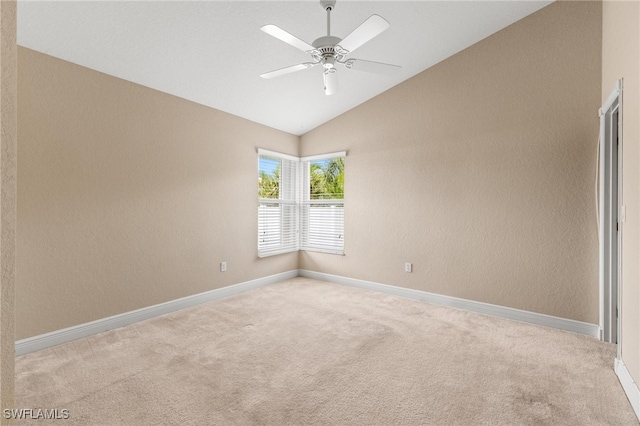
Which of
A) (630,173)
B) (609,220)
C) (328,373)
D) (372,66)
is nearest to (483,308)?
(609,220)

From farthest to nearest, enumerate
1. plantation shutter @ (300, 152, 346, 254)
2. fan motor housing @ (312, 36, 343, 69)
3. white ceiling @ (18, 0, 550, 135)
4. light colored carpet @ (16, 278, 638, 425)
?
plantation shutter @ (300, 152, 346, 254) < white ceiling @ (18, 0, 550, 135) < fan motor housing @ (312, 36, 343, 69) < light colored carpet @ (16, 278, 638, 425)

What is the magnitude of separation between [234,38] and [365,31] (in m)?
1.37

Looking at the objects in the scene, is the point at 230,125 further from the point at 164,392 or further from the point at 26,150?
the point at 164,392

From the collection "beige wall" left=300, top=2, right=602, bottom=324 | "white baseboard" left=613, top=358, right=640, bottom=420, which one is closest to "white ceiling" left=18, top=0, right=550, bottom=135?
"beige wall" left=300, top=2, right=602, bottom=324

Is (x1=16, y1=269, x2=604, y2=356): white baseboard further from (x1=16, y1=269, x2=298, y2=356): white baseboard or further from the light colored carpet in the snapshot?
the light colored carpet

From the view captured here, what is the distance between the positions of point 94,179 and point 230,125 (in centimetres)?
183

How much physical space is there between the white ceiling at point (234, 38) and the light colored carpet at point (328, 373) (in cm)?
258

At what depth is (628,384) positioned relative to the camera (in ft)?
6.75

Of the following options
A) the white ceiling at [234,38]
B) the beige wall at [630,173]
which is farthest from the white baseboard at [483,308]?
the white ceiling at [234,38]

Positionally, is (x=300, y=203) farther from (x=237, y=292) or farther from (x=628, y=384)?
(x=628, y=384)

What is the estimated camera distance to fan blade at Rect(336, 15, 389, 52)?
200 cm

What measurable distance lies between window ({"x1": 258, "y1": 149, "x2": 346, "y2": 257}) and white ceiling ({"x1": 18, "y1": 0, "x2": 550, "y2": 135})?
3.92ft

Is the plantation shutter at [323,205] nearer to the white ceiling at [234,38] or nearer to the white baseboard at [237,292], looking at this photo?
the white baseboard at [237,292]

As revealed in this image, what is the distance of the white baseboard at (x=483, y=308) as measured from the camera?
10.2ft
